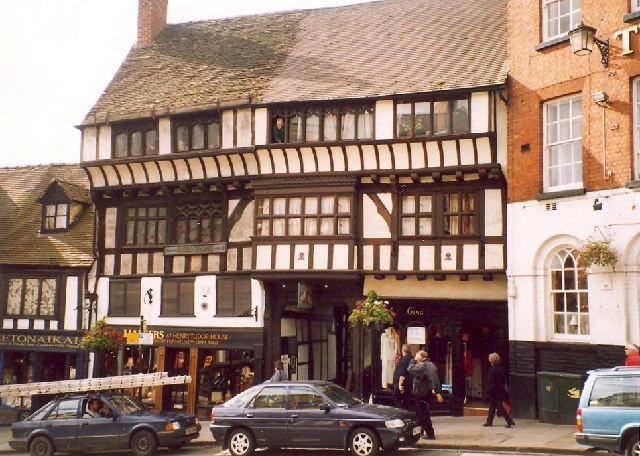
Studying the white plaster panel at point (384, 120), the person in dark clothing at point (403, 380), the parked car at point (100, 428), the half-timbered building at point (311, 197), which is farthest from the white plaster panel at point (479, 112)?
the parked car at point (100, 428)

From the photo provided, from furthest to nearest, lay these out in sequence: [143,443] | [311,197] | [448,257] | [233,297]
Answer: [233,297] → [311,197] → [448,257] → [143,443]

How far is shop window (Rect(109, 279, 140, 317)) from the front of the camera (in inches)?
951

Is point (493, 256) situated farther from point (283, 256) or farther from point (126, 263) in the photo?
point (126, 263)

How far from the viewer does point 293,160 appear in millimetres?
21562

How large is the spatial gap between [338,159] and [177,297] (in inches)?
272

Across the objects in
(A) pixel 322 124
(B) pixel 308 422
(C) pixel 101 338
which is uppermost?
(A) pixel 322 124

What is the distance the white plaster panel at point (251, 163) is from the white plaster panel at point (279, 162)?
658 millimetres

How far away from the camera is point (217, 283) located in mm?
22938

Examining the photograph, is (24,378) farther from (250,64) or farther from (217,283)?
(250,64)

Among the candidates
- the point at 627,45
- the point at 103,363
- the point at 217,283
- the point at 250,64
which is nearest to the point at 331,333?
the point at 217,283

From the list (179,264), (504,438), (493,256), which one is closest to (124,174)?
(179,264)

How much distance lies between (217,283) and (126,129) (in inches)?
231

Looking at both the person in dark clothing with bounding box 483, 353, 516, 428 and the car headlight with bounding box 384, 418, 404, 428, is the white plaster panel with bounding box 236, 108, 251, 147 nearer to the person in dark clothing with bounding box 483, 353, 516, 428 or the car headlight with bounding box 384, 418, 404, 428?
the person in dark clothing with bounding box 483, 353, 516, 428

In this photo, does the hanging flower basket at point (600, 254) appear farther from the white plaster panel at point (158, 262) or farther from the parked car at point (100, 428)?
the white plaster panel at point (158, 262)
